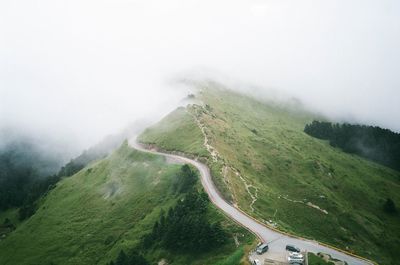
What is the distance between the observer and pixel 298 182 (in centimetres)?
11712

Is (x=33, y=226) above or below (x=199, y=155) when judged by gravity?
below

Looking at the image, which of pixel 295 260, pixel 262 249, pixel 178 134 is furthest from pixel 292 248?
pixel 178 134

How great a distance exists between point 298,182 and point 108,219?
190 ft

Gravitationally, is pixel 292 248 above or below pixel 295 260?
below

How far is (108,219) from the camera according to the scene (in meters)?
108

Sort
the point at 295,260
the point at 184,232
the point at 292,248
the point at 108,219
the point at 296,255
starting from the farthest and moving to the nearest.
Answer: the point at 108,219 → the point at 184,232 → the point at 292,248 → the point at 296,255 → the point at 295,260

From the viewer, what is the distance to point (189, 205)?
274 feet

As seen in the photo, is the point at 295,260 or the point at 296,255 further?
the point at 296,255

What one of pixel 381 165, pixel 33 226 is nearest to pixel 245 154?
pixel 33 226

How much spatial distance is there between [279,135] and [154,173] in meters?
71.2

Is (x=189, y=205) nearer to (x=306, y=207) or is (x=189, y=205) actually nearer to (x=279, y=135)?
(x=306, y=207)

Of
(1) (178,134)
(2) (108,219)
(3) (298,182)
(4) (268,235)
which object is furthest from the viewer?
(1) (178,134)

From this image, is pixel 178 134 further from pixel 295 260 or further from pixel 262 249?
pixel 295 260

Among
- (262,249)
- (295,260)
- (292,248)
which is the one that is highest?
(295,260)
